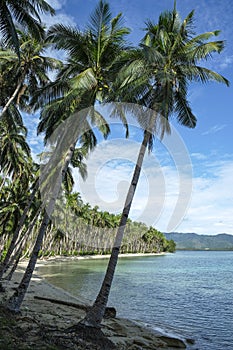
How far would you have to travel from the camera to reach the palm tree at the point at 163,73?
1120cm

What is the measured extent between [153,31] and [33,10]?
16.1 ft

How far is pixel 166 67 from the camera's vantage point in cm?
1166

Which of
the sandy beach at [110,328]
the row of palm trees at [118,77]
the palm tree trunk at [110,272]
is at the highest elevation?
the row of palm trees at [118,77]

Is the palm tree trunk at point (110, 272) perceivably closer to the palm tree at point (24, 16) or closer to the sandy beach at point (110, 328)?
the sandy beach at point (110, 328)

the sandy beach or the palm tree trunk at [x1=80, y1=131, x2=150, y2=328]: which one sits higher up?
the palm tree trunk at [x1=80, y1=131, x2=150, y2=328]

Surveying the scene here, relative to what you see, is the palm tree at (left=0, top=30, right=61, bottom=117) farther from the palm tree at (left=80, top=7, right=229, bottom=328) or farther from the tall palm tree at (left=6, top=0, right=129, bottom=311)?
the palm tree at (left=80, top=7, right=229, bottom=328)

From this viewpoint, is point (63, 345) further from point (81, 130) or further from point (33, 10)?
point (33, 10)

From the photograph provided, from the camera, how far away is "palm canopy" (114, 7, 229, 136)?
1130 cm

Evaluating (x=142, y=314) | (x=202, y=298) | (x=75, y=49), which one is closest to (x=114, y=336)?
(x=142, y=314)

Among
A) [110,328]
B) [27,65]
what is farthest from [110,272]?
[27,65]

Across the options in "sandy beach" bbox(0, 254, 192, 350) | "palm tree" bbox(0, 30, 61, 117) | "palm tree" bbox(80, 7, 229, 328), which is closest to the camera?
"sandy beach" bbox(0, 254, 192, 350)

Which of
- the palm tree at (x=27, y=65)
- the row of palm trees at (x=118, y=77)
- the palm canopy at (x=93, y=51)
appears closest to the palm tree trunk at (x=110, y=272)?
A: the row of palm trees at (x=118, y=77)

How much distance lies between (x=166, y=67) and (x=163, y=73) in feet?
3.60

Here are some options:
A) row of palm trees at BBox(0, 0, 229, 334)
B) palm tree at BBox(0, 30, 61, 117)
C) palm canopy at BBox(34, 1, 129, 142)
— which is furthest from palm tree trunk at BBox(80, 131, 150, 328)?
palm tree at BBox(0, 30, 61, 117)
